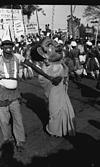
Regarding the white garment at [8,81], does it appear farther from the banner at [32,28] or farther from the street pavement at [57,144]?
the banner at [32,28]

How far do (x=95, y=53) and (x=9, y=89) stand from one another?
762cm

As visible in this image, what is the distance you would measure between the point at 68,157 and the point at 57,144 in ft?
1.93

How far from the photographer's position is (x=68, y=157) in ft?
14.2

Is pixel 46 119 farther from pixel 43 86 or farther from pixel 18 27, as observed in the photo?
pixel 18 27

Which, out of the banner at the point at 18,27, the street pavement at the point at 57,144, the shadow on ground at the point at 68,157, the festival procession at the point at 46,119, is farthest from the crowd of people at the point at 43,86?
the banner at the point at 18,27

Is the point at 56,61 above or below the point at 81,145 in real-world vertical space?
above

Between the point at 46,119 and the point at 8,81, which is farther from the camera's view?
the point at 46,119

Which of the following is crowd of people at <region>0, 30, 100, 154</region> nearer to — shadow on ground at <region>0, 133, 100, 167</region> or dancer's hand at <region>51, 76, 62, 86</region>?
Result: dancer's hand at <region>51, 76, 62, 86</region>

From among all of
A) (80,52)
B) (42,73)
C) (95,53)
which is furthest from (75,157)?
(80,52)

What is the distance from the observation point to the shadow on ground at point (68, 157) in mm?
4148

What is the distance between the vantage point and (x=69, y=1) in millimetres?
1574

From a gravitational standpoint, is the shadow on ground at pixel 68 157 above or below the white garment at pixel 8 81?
below

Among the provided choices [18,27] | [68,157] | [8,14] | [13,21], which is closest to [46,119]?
[68,157]

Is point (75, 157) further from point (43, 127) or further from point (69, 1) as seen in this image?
point (69, 1)
